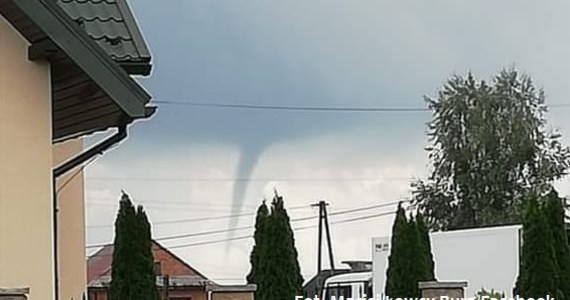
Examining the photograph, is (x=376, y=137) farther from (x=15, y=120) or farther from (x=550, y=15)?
(x=15, y=120)

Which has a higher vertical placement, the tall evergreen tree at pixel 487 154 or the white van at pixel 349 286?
the tall evergreen tree at pixel 487 154

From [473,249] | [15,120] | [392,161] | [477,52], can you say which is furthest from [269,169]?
[15,120]

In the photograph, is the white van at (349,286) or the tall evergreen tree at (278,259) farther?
the white van at (349,286)

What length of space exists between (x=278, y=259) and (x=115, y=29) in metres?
5.42

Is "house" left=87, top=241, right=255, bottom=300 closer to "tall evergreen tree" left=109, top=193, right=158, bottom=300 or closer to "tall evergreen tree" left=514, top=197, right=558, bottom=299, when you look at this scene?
"tall evergreen tree" left=514, top=197, right=558, bottom=299

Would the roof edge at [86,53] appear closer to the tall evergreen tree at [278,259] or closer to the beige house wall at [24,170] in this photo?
the beige house wall at [24,170]

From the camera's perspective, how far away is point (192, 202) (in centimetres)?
3231

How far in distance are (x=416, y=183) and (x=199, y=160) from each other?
13.3 m

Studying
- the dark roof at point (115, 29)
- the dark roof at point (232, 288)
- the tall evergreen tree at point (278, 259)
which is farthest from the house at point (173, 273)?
the dark roof at point (115, 29)

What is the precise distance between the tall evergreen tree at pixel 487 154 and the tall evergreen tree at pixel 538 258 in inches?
781

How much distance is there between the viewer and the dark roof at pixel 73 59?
5.72 m

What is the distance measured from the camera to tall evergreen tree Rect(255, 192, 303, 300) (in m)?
11.3

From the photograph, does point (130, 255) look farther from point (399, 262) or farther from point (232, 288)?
point (399, 262)

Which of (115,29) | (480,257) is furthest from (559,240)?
(115,29)
